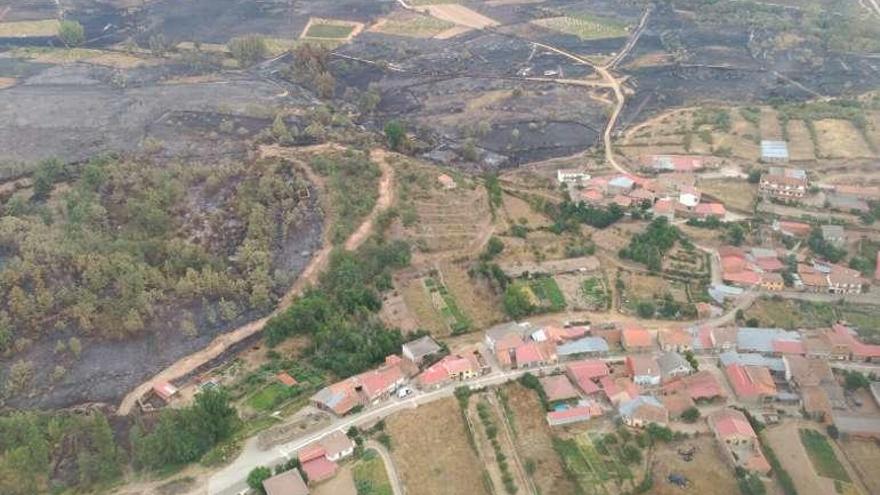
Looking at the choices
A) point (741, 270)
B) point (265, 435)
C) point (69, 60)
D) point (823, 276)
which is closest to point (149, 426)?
point (265, 435)

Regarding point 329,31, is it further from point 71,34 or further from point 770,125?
point 770,125

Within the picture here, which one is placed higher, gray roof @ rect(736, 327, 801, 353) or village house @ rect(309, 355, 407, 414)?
gray roof @ rect(736, 327, 801, 353)

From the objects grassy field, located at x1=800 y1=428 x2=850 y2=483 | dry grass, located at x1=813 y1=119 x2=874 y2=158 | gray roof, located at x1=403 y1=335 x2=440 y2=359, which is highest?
dry grass, located at x1=813 y1=119 x2=874 y2=158

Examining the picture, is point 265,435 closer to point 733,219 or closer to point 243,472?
point 243,472

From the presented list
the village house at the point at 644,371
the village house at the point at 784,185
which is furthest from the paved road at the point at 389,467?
the village house at the point at 784,185

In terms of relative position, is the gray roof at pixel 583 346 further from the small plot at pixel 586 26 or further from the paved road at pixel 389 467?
the small plot at pixel 586 26

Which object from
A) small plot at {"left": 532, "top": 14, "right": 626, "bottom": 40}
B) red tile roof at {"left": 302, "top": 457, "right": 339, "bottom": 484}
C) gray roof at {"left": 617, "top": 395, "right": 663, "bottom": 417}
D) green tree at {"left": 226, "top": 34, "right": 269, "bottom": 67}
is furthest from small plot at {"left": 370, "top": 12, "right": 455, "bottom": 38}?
red tile roof at {"left": 302, "top": 457, "right": 339, "bottom": 484}

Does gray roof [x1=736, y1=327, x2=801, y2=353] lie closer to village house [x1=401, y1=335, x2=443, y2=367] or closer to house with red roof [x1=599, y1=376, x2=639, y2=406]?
house with red roof [x1=599, y1=376, x2=639, y2=406]
